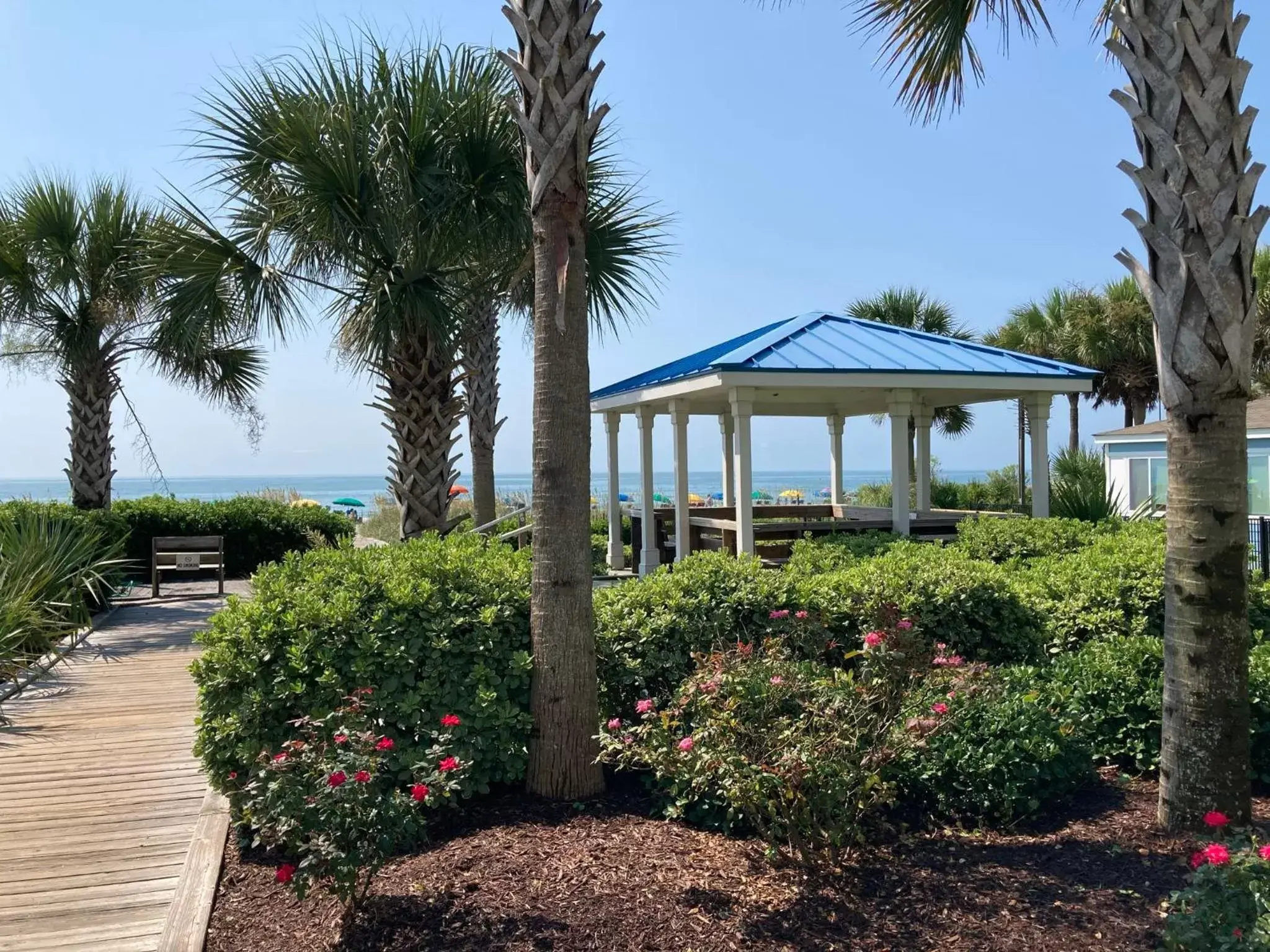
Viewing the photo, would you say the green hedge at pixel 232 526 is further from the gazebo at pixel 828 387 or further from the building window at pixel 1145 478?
the building window at pixel 1145 478

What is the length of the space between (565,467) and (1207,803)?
2.98 m

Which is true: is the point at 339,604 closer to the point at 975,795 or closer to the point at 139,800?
the point at 139,800

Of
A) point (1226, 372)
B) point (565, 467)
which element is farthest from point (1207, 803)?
point (565, 467)

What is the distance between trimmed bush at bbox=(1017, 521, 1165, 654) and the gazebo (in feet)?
12.3

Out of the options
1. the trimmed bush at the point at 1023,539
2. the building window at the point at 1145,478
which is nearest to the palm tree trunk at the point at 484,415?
the trimmed bush at the point at 1023,539

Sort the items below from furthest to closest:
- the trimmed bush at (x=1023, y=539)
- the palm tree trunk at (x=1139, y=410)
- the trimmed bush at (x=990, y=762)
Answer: the palm tree trunk at (x=1139, y=410) → the trimmed bush at (x=1023, y=539) → the trimmed bush at (x=990, y=762)

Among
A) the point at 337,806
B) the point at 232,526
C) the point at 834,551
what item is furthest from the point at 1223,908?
the point at 232,526

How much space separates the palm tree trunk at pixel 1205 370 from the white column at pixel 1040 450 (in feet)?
28.0

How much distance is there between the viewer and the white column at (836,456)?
1730 centimetres

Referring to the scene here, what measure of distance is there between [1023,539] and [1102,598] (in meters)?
2.76

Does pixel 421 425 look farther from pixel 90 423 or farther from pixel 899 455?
pixel 90 423

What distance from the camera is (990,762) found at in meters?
4.00

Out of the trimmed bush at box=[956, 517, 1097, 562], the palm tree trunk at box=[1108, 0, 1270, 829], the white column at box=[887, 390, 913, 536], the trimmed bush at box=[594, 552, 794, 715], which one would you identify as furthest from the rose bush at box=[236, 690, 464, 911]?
the white column at box=[887, 390, 913, 536]

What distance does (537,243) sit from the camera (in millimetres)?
4461
